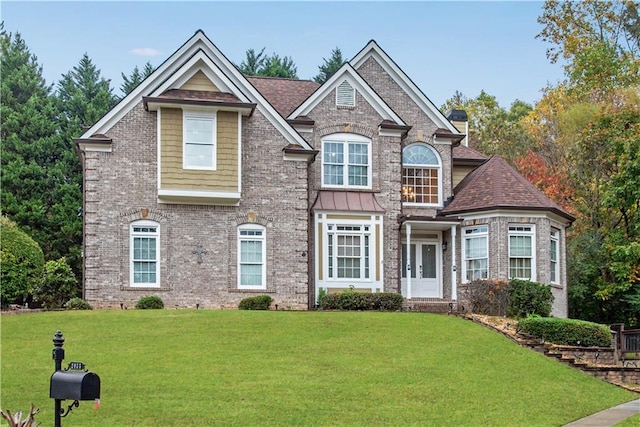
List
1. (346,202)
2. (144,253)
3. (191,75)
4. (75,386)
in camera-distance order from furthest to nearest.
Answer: (346,202)
(191,75)
(144,253)
(75,386)

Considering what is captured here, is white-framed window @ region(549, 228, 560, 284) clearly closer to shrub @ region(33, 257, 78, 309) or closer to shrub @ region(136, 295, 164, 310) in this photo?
shrub @ region(136, 295, 164, 310)

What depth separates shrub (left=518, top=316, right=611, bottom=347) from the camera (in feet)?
85.2

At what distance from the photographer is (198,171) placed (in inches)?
1167

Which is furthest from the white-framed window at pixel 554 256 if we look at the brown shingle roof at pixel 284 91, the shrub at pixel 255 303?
the brown shingle roof at pixel 284 91

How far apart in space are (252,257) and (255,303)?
75.5 inches

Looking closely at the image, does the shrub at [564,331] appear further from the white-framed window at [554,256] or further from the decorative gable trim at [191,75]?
the decorative gable trim at [191,75]

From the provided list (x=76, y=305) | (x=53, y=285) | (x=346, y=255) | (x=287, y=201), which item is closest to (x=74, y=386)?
(x=76, y=305)

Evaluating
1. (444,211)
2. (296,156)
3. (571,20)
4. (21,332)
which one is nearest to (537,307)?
(444,211)

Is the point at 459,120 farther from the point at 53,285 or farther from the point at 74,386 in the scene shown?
the point at 74,386

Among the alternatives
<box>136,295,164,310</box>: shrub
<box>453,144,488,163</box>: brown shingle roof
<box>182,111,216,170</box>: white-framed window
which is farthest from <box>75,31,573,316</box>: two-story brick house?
<box>453,144,488,163</box>: brown shingle roof

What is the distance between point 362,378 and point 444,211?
49.5 feet

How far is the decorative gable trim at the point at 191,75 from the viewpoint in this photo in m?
29.9

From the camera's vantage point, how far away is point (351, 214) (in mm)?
32156

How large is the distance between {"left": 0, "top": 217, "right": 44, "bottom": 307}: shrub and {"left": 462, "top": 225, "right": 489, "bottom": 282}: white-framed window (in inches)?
562
